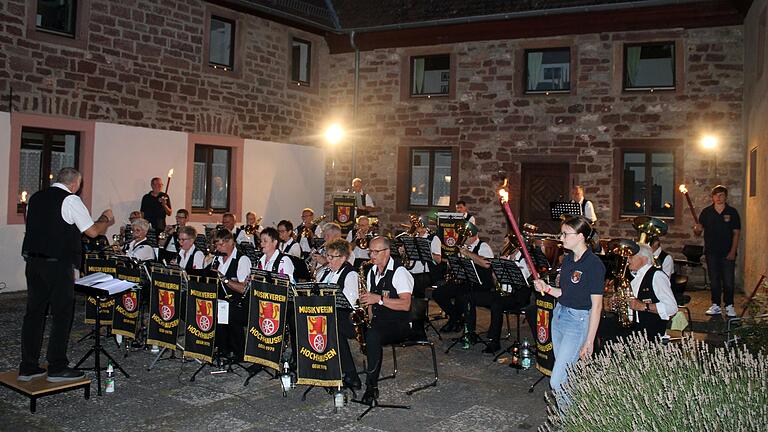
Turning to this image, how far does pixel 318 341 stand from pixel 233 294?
197 centimetres

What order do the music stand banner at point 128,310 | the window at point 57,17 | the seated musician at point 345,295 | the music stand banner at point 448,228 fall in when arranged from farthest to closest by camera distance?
the window at point 57,17 → the music stand banner at point 448,228 → the music stand banner at point 128,310 → the seated musician at point 345,295

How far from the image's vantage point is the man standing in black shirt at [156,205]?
15367mm

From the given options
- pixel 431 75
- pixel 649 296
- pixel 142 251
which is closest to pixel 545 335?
pixel 649 296

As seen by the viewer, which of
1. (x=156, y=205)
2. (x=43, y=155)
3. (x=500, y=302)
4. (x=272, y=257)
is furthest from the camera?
(x=156, y=205)

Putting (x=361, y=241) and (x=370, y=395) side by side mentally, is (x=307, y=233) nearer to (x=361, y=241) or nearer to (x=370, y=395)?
(x=361, y=241)

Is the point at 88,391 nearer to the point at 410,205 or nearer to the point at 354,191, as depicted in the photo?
the point at 354,191

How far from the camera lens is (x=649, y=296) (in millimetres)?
7285

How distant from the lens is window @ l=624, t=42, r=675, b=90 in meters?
16.7

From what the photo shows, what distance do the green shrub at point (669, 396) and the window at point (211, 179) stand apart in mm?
14185

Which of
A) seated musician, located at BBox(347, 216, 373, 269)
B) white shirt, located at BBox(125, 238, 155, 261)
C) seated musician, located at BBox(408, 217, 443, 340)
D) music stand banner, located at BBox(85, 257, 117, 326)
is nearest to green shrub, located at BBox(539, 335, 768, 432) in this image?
seated musician, located at BBox(408, 217, 443, 340)

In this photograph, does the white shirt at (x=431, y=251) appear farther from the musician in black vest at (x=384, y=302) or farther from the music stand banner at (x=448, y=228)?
the musician in black vest at (x=384, y=302)

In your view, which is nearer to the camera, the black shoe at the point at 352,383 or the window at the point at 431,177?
the black shoe at the point at 352,383

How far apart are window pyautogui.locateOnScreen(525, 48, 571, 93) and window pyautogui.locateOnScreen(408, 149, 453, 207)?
9.23ft

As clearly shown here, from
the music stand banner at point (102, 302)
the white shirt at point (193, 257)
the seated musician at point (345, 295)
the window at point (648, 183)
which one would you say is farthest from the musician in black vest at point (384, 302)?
the window at point (648, 183)
